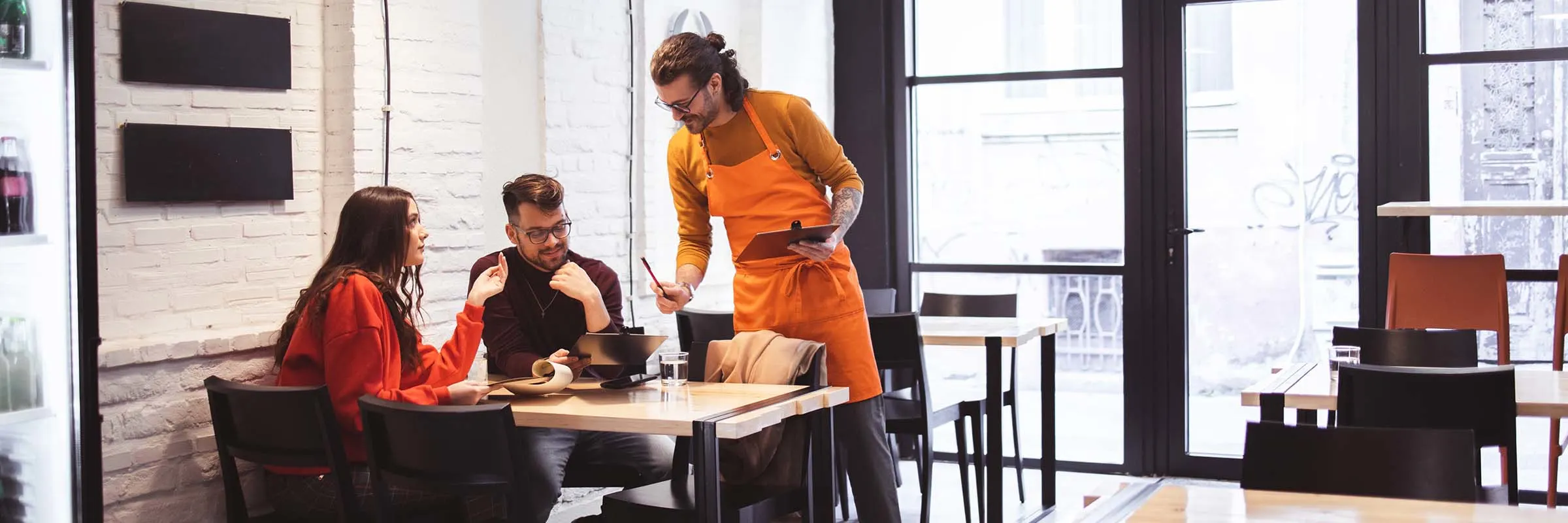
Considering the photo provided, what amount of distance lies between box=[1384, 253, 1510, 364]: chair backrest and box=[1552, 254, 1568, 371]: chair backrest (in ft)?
0.52

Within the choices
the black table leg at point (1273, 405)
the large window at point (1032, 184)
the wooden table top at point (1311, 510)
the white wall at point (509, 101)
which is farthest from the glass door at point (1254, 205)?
the wooden table top at point (1311, 510)

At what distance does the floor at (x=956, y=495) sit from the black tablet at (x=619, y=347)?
1697 millimetres

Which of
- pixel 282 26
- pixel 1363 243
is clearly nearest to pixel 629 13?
pixel 282 26

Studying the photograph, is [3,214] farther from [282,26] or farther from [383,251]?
[282,26]

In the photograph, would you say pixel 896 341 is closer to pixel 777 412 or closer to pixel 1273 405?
pixel 1273 405

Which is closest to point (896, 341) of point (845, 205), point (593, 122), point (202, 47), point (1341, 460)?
point (845, 205)

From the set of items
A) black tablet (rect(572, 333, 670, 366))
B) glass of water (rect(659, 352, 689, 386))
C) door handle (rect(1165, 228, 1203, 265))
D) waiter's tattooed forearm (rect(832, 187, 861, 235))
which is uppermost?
waiter's tattooed forearm (rect(832, 187, 861, 235))

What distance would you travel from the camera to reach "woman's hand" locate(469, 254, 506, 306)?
3.27m

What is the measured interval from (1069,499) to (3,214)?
3961 millimetres

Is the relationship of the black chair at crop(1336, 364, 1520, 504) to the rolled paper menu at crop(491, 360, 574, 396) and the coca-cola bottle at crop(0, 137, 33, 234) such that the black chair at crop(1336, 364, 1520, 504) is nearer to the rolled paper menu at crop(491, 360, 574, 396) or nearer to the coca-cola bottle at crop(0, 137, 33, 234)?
the rolled paper menu at crop(491, 360, 574, 396)

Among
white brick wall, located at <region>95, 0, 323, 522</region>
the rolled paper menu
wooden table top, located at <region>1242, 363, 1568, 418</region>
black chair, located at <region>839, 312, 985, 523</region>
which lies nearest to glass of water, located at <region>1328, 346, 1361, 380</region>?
wooden table top, located at <region>1242, 363, 1568, 418</region>

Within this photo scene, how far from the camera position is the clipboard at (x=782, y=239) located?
10.1 feet

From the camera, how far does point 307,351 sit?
9.94 ft

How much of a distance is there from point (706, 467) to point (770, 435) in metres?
0.49
